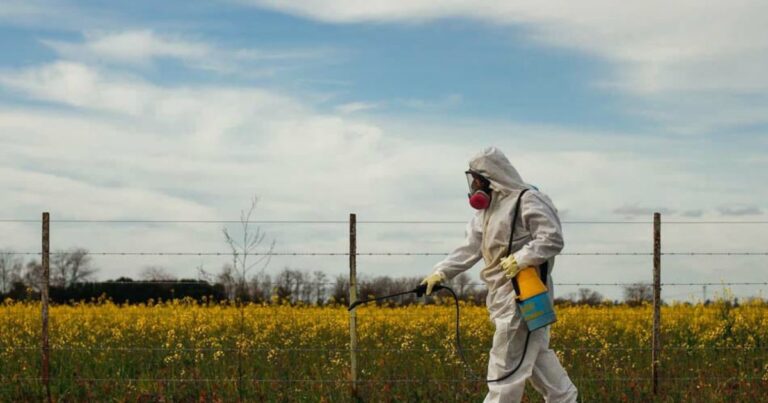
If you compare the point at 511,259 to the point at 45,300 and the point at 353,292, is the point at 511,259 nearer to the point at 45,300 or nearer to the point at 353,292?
the point at 353,292

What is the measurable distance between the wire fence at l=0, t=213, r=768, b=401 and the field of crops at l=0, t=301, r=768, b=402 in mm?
28

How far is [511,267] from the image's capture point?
711 centimetres

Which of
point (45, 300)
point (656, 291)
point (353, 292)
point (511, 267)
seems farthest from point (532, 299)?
point (45, 300)

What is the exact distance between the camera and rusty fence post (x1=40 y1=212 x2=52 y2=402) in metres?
10.4

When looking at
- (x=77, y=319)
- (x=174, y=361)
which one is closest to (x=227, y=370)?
(x=174, y=361)

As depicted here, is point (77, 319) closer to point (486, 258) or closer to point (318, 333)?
point (318, 333)

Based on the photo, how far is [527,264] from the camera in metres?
7.07

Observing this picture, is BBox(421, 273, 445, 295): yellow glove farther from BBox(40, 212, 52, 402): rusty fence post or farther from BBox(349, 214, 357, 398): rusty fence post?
BBox(40, 212, 52, 402): rusty fence post

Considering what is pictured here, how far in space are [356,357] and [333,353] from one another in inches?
96.0

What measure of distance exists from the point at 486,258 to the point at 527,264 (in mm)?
490

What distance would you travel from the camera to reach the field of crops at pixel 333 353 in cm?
1035

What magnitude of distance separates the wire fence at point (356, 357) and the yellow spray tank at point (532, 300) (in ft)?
9.96

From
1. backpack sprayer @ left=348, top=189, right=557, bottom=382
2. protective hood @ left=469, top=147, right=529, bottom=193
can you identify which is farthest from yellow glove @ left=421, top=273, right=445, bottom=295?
protective hood @ left=469, top=147, right=529, bottom=193

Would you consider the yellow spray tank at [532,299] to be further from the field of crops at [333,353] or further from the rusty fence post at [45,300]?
the rusty fence post at [45,300]
